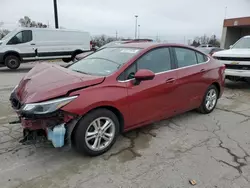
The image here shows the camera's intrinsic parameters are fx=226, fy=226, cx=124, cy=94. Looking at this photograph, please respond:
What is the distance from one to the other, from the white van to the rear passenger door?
9.73 metres

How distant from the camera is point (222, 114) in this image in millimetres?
5043

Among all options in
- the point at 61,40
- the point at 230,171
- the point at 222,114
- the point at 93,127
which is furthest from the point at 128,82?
the point at 61,40

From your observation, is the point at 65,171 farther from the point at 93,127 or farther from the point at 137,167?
the point at 137,167

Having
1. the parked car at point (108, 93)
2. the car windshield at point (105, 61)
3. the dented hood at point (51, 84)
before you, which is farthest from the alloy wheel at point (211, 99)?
the dented hood at point (51, 84)

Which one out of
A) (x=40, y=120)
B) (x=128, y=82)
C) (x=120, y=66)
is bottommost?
(x=40, y=120)

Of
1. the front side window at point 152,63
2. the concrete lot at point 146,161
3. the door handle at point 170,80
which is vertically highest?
the front side window at point 152,63

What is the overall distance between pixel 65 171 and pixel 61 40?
1120 cm

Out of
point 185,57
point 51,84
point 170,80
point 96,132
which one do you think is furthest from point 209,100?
point 51,84

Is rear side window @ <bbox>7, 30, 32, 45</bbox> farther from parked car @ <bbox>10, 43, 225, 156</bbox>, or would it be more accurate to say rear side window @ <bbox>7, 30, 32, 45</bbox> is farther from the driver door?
the driver door

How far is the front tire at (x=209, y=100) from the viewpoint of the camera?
479 cm

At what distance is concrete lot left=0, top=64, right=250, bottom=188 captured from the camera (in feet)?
8.70

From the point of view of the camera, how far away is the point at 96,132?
308cm

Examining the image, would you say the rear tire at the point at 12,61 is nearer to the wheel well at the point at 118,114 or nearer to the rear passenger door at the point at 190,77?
the rear passenger door at the point at 190,77

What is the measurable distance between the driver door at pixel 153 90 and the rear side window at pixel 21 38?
980cm
